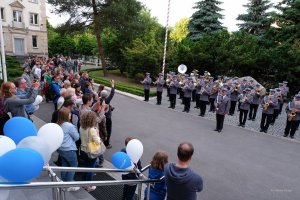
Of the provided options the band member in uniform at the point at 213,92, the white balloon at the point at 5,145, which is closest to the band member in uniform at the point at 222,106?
the band member in uniform at the point at 213,92

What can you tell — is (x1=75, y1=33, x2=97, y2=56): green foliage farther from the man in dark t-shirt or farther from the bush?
the man in dark t-shirt

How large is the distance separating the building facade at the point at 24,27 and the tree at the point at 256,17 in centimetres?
3186

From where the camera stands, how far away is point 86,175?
17.8 feet

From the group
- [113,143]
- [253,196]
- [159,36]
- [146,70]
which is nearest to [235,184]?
[253,196]

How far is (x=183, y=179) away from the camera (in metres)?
3.23

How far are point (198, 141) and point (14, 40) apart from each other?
3993 centimetres

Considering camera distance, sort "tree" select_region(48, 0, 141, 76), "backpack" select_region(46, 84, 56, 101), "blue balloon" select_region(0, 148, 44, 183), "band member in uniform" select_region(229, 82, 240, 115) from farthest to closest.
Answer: "tree" select_region(48, 0, 141, 76)
"band member in uniform" select_region(229, 82, 240, 115)
"backpack" select_region(46, 84, 56, 101)
"blue balloon" select_region(0, 148, 44, 183)

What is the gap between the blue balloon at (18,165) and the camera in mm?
2340

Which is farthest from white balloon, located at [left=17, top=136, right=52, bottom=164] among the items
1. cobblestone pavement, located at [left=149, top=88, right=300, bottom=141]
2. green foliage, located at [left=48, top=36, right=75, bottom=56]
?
green foliage, located at [left=48, top=36, right=75, bottom=56]

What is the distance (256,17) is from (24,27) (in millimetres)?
33926

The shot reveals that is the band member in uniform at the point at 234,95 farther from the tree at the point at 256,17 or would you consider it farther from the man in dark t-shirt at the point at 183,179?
the tree at the point at 256,17

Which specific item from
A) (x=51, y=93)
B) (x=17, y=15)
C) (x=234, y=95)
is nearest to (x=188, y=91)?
(x=234, y=95)

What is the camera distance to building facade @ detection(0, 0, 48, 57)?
39.3m

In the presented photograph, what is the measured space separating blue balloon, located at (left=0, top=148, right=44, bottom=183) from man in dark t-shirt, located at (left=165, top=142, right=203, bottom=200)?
64.0 inches
